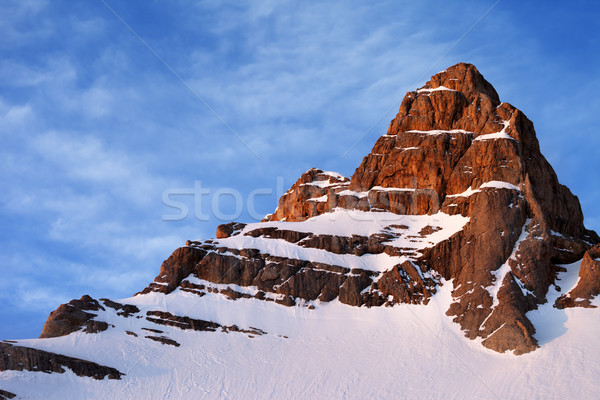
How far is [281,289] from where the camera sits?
9125 centimetres

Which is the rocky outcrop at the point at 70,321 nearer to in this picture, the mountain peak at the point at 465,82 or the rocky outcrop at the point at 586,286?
the rocky outcrop at the point at 586,286

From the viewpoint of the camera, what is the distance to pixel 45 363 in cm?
6944

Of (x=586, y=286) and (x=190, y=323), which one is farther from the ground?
(x=586, y=286)

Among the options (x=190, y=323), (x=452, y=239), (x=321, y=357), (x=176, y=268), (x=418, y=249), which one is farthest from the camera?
(x=418, y=249)

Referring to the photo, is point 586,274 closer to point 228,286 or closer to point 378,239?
point 378,239

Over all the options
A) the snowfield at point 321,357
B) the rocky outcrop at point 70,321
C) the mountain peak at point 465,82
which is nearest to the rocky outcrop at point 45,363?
the snowfield at point 321,357

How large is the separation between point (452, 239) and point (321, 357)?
30.3 meters

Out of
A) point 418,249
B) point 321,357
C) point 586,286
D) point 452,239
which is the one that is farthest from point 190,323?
point 586,286

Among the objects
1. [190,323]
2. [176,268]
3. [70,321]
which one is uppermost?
[176,268]

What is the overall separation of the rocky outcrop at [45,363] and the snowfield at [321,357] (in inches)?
33.8

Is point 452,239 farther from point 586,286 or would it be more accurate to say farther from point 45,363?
point 45,363

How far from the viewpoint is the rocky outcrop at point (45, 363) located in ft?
224

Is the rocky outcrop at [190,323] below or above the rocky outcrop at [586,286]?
below

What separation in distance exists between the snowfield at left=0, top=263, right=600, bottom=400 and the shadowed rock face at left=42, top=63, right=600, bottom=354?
2.57 metres
